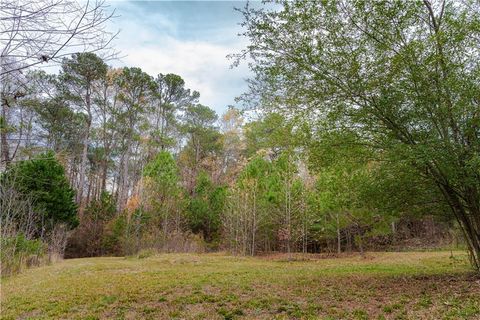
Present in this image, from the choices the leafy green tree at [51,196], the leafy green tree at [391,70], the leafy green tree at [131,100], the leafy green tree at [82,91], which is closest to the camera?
the leafy green tree at [391,70]

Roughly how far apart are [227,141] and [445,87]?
23.4 m

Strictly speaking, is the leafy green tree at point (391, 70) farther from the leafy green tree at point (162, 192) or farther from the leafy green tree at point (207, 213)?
the leafy green tree at point (207, 213)

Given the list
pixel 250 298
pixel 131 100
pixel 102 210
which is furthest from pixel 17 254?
pixel 131 100

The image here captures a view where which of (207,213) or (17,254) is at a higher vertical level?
(207,213)

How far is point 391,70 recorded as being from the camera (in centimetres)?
623

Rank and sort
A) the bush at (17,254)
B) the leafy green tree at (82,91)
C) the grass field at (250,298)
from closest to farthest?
the grass field at (250,298), the bush at (17,254), the leafy green tree at (82,91)

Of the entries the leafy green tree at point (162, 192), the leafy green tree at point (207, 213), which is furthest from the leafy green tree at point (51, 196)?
the leafy green tree at point (207, 213)

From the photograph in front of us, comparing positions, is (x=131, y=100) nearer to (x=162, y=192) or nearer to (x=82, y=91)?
(x=82, y=91)

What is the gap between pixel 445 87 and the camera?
6098 millimetres

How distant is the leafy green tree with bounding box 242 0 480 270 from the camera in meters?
6.10

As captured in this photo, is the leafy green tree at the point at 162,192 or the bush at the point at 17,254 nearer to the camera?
the bush at the point at 17,254

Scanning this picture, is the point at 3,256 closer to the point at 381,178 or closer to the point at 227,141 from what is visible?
the point at 381,178

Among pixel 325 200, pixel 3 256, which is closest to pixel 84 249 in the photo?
pixel 3 256

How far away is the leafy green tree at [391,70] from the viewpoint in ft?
20.0
